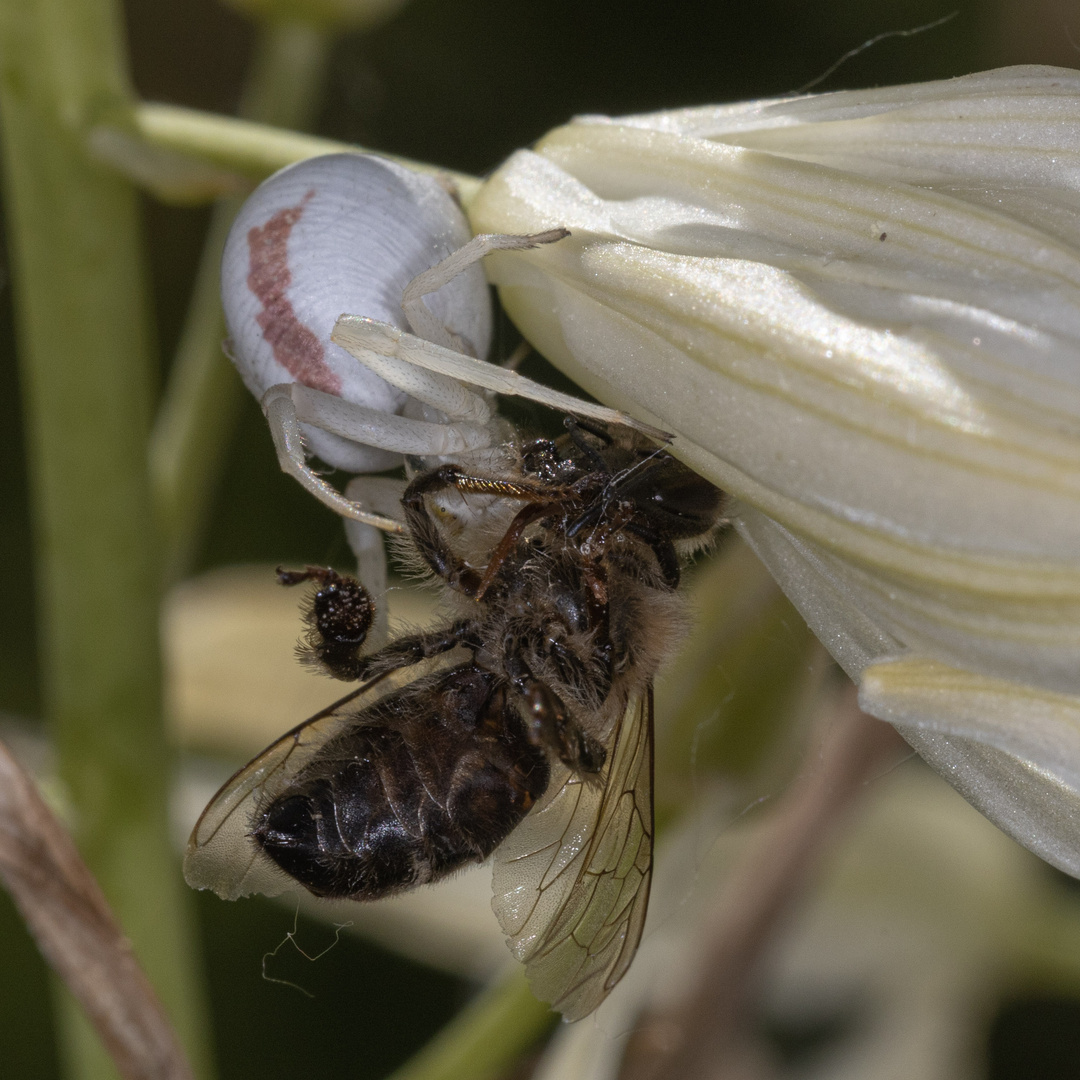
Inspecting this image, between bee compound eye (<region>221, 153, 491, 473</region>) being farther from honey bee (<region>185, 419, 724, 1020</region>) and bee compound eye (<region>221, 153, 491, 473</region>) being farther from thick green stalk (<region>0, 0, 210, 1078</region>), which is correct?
thick green stalk (<region>0, 0, 210, 1078</region>)

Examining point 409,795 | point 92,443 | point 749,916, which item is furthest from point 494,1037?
point 92,443

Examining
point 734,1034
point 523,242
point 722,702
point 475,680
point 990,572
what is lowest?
point 734,1034

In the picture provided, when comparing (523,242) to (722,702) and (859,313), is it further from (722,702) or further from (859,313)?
(722,702)

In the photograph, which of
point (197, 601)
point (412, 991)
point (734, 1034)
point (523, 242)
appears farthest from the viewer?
point (412, 991)

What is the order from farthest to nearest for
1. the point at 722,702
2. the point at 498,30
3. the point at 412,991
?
the point at 498,30 < the point at 412,991 < the point at 722,702

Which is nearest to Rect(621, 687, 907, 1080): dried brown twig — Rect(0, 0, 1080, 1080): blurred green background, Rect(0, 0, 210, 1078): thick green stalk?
Rect(0, 0, 210, 1078): thick green stalk

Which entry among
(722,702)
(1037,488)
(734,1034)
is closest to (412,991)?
(734,1034)

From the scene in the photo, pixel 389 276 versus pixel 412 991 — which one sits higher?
pixel 389 276

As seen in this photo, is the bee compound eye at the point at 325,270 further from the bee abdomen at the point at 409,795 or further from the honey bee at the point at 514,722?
the bee abdomen at the point at 409,795
